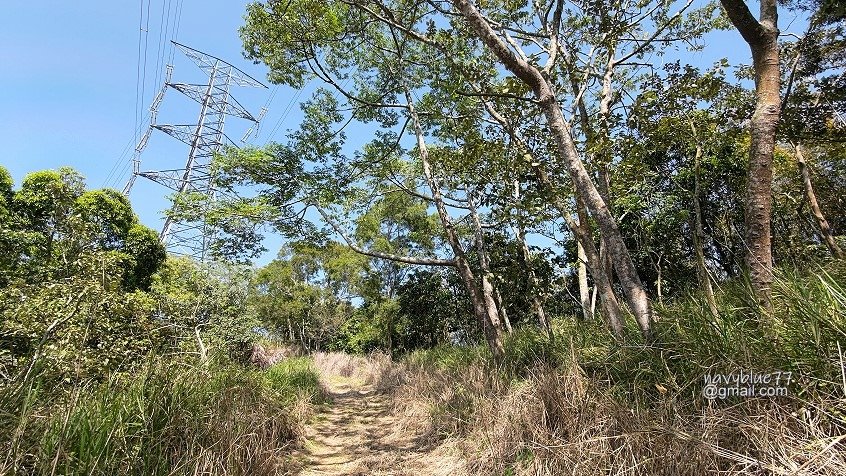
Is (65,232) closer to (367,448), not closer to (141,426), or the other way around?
(141,426)

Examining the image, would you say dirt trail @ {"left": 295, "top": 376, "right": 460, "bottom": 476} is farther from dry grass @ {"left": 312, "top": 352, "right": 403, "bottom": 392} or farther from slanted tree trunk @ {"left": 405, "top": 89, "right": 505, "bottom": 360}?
dry grass @ {"left": 312, "top": 352, "right": 403, "bottom": 392}

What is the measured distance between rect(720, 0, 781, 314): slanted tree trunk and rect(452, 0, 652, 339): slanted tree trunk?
2.67 ft

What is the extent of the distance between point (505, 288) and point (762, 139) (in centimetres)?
719

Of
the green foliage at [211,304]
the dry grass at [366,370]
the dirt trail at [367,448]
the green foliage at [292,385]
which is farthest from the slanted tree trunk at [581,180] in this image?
the dry grass at [366,370]

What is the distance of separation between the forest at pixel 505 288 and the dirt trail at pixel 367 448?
0.06 metres

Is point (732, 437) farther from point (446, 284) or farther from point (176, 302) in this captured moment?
point (446, 284)

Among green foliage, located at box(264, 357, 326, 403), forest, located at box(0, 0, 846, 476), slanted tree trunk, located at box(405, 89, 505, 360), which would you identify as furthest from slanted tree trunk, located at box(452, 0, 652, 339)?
green foliage, located at box(264, 357, 326, 403)

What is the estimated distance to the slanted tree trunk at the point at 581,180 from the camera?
3.37 metres

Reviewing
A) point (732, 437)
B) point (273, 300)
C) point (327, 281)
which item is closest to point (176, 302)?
point (732, 437)

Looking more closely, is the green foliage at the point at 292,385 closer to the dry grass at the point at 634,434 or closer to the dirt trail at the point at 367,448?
the dirt trail at the point at 367,448

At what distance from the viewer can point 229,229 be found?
8.66 meters

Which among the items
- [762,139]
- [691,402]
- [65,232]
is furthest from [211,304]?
[762,139]

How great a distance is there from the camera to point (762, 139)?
2932mm

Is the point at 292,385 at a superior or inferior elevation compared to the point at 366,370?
superior
